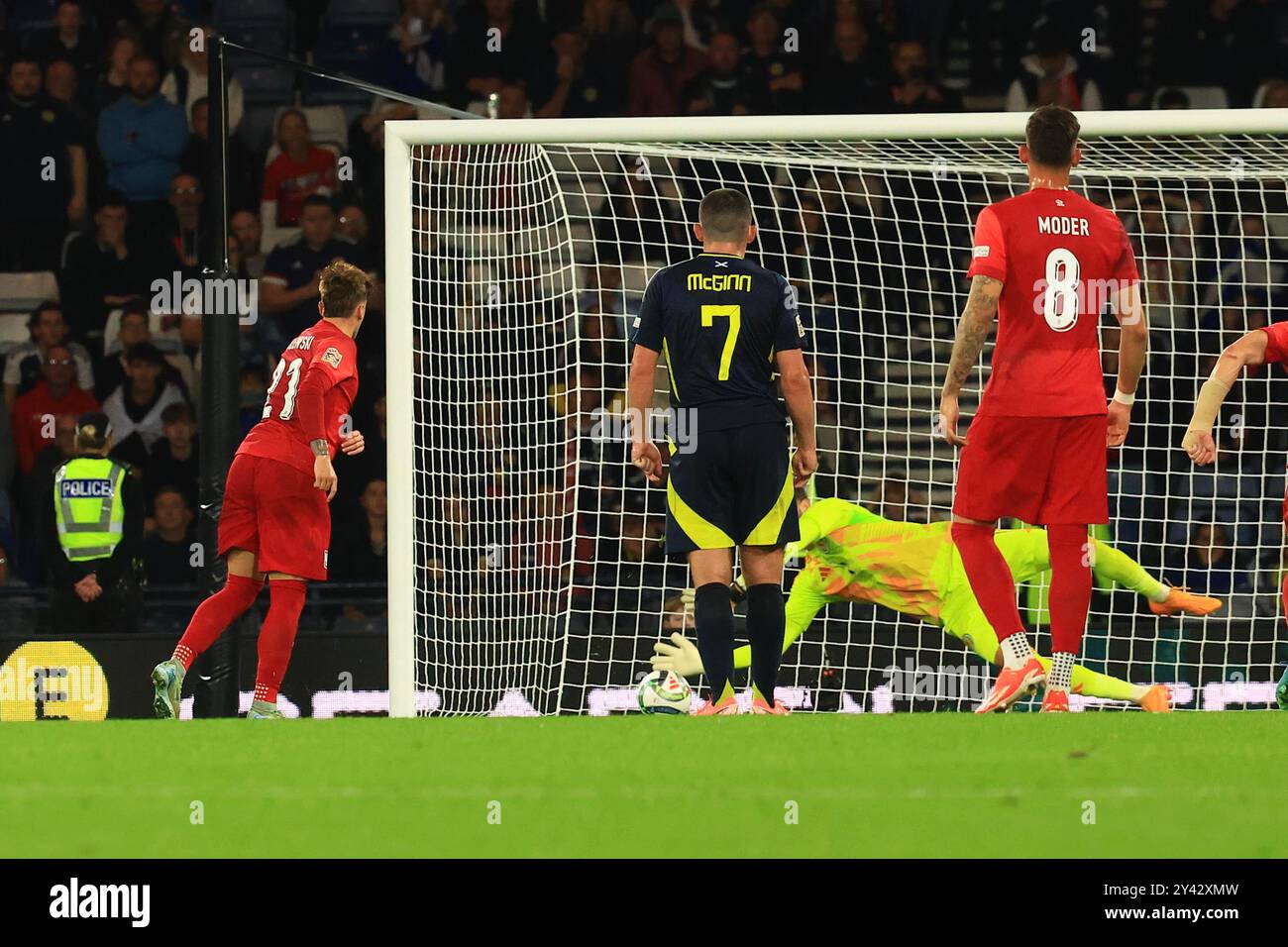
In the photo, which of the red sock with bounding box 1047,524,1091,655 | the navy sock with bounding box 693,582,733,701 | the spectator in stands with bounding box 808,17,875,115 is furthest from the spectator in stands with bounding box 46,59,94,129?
the red sock with bounding box 1047,524,1091,655

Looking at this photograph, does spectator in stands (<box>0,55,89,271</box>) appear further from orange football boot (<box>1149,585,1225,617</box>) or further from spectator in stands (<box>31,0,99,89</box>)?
orange football boot (<box>1149,585,1225,617</box>)

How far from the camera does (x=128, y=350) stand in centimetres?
1130

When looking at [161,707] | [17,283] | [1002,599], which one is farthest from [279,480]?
[17,283]

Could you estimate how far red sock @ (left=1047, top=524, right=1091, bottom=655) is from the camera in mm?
5730

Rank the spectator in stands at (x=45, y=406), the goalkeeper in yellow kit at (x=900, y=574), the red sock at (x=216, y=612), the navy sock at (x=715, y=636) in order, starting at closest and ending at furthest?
the navy sock at (x=715, y=636)
the red sock at (x=216, y=612)
the goalkeeper in yellow kit at (x=900, y=574)
the spectator in stands at (x=45, y=406)

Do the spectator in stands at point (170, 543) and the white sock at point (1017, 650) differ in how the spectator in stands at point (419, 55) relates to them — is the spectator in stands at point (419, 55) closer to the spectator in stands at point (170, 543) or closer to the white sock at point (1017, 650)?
the spectator in stands at point (170, 543)

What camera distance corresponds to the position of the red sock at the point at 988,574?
5.86m

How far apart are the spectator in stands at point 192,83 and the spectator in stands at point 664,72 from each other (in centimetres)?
241

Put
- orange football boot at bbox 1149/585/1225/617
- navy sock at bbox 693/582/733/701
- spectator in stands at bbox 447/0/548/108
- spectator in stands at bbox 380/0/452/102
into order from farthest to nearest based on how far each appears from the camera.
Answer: spectator in stands at bbox 380/0/452/102 < spectator in stands at bbox 447/0/548/108 < orange football boot at bbox 1149/585/1225/617 < navy sock at bbox 693/582/733/701

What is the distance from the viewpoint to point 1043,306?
19.0ft

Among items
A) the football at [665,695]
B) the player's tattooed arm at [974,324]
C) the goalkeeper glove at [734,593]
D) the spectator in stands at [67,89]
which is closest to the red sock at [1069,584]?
the player's tattooed arm at [974,324]

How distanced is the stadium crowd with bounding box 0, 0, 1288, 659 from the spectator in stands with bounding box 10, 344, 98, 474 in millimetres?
13

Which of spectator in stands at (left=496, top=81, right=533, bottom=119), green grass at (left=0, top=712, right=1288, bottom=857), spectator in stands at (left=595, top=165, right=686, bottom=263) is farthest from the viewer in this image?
spectator in stands at (left=496, top=81, right=533, bottom=119)

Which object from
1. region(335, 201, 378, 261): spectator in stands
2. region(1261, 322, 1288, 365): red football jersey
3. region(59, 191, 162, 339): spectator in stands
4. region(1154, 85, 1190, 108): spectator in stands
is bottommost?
region(1261, 322, 1288, 365): red football jersey
